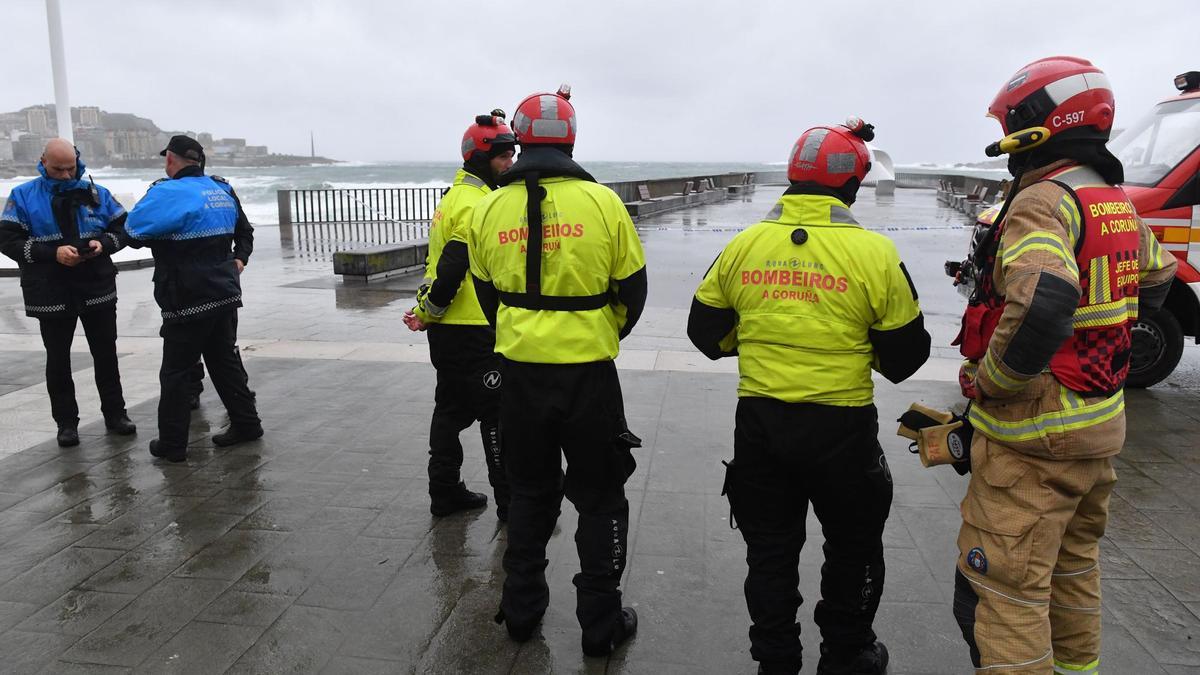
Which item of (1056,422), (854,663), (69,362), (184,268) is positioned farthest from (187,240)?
(1056,422)

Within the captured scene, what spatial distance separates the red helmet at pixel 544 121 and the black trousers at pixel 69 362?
4118 millimetres

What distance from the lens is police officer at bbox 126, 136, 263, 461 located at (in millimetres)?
5020

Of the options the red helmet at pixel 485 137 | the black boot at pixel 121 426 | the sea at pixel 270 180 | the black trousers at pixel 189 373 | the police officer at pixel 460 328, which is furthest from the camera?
the sea at pixel 270 180

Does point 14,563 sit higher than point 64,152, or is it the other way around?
point 64,152

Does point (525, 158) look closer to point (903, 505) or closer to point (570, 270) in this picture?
point (570, 270)

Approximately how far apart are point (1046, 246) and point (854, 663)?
1.59m

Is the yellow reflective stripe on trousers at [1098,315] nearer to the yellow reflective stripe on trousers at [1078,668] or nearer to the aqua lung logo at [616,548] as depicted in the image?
the yellow reflective stripe on trousers at [1078,668]

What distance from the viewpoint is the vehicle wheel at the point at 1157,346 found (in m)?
6.67

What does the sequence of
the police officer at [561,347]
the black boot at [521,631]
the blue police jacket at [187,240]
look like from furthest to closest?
the blue police jacket at [187,240] → the black boot at [521,631] → the police officer at [561,347]

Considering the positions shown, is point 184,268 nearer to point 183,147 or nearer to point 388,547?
point 183,147

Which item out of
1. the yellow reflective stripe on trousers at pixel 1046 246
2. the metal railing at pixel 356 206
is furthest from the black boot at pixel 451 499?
the metal railing at pixel 356 206

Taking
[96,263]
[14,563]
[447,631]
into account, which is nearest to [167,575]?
[14,563]

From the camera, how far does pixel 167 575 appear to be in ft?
12.1

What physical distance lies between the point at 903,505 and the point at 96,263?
17.9ft
